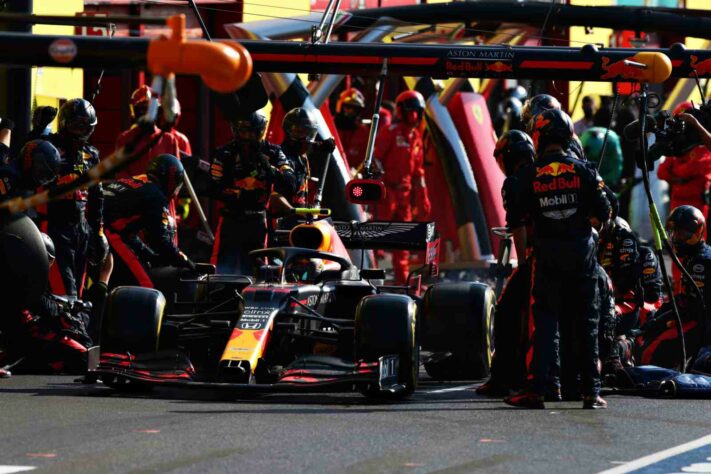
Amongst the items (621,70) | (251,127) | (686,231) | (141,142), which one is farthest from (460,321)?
(141,142)

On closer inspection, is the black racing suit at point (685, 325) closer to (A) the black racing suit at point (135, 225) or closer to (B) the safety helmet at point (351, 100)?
(A) the black racing suit at point (135, 225)

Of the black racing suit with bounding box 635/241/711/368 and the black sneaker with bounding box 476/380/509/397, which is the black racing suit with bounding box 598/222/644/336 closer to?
the black racing suit with bounding box 635/241/711/368

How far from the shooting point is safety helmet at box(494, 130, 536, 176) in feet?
39.0

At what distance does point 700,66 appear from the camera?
572 inches

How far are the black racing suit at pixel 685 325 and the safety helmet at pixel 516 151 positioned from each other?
1.75m

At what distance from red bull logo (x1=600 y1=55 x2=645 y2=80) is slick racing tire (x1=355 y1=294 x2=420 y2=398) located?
2765mm

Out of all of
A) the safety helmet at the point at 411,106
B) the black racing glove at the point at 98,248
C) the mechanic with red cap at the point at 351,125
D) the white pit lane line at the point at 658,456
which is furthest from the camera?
the mechanic with red cap at the point at 351,125

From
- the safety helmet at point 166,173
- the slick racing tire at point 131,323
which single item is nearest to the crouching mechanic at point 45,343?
the slick racing tire at point 131,323

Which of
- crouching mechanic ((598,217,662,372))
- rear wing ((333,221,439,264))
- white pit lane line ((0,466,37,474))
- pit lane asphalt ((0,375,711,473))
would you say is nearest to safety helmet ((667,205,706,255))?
crouching mechanic ((598,217,662,372))

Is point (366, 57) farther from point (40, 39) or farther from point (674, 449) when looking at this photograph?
point (674, 449)

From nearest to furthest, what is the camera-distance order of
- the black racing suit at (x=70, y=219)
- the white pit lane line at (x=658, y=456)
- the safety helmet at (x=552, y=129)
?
the white pit lane line at (x=658, y=456)
the safety helmet at (x=552, y=129)
the black racing suit at (x=70, y=219)

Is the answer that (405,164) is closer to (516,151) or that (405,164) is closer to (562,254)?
(516,151)

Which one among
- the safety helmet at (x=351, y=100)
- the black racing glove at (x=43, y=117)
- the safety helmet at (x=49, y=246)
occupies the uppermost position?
the safety helmet at (x=351, y=100)

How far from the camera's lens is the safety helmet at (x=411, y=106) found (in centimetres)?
2069
